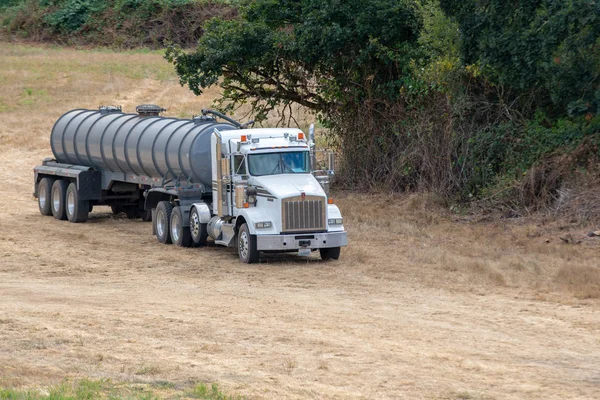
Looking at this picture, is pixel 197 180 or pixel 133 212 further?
pixel 133 212

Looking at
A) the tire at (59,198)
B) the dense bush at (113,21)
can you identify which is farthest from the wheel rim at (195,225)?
the dense bush at (113,21)

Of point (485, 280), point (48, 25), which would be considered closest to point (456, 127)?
point (485, 280)

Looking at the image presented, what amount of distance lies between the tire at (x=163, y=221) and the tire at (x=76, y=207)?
14.3 feet

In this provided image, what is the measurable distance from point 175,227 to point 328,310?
8.14 meters

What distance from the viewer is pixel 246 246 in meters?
20.5

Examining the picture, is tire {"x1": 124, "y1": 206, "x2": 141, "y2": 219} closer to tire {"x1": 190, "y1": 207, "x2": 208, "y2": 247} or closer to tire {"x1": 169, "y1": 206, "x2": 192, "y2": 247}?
tire {"x1": 169, "y1": 206, "x2": 192, "y2": 247}

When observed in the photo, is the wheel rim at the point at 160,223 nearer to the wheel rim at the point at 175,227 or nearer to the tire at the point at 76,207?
the wheel rim at the point at 175,227

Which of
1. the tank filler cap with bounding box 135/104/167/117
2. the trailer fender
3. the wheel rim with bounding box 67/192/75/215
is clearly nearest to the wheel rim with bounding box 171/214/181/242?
the trailer fender

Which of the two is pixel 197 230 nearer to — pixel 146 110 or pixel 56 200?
pixel 146 110

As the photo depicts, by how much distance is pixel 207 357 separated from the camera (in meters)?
12.5

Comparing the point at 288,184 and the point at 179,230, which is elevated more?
the point at 288,184

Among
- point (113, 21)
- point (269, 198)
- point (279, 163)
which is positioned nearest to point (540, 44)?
point (279, 163)

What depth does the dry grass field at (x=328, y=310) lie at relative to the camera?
11453 mm

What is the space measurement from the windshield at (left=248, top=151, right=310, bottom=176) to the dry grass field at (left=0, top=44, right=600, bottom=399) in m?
1.91
